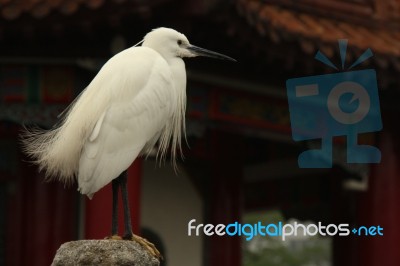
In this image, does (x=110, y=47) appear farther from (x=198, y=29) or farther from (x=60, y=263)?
(x=60, y=263)

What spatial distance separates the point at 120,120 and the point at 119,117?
0.06ft

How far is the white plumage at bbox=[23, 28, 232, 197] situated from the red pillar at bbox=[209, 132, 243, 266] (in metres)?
6.61

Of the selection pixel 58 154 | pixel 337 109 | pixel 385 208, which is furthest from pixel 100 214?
pixel 58 154

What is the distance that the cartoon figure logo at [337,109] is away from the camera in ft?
44.7

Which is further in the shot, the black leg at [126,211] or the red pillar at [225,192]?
the red pillar at [225,192]

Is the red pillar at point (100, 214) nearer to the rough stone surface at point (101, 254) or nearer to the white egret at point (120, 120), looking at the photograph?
the white egret at point (120, 120)

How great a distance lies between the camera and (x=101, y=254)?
7.66 meters

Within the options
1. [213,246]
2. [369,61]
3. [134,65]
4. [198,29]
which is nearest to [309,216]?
[213,246]

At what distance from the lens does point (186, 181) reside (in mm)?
14914

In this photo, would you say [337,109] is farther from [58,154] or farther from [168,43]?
[58,154]

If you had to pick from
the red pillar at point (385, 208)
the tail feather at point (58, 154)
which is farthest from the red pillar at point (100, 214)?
the tail feather at point (58, 154)

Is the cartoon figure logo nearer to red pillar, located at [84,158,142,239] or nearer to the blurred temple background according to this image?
the blurred temple background

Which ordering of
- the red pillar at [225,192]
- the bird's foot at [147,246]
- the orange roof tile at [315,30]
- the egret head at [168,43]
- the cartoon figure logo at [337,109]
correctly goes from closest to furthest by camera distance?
the bird's foot at [147,246]
the egret head at [168,43]
the orange roof tile at [315,30]
the cartoon figure logo at [337,109]
the red pillar at [225,192]

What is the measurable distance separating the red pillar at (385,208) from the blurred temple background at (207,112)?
0.5 inches
